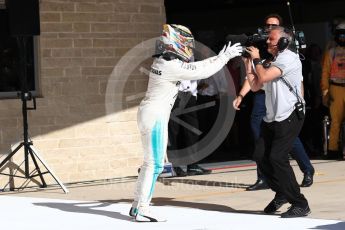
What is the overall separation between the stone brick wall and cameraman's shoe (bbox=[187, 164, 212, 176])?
2.36 ft

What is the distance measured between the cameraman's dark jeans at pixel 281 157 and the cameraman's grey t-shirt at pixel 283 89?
73 millimetres

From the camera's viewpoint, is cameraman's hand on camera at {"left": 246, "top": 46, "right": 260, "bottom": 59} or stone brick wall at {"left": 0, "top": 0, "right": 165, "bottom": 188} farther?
stone brick wall at {"left": 0, "top": 0, "right": 165, "bottom": 188}

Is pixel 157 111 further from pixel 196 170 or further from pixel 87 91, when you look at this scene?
pixel 196 170

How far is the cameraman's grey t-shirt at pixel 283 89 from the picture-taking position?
8547 mm

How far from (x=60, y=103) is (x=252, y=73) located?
357cm

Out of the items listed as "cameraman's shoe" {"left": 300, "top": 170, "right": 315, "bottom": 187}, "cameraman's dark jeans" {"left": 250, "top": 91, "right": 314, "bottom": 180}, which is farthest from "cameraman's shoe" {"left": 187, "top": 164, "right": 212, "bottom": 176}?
"cameraman's shoe" {"left": 300, "top": 170, "right": 315, "bottom": 187}

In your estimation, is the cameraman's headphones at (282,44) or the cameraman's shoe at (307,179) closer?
the cameraman's headphones at (282,44)

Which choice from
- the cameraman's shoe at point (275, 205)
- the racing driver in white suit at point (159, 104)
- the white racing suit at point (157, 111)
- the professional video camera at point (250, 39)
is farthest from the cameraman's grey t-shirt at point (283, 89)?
the cameraman's shoe at point (275, 205)

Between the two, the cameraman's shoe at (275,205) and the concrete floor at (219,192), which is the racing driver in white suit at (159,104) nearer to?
the concrete floor at (219,192)

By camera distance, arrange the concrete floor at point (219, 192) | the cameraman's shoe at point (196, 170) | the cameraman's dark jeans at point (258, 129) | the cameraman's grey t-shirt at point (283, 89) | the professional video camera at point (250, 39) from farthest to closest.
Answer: the cameraman's shoe at point (196, 170) → the cameraman's dark jeans at point (258, 129) → the concrete floor at point (219, 192) → the professional video camera at point (250, 39) → the cameraman's grey t-shirt at point (283, 89)

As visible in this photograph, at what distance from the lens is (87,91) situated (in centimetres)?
1162

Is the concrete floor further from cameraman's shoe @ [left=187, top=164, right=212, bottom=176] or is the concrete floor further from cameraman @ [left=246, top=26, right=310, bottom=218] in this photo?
cameraman @ [left=246, top=26, right=310, bottom=218]

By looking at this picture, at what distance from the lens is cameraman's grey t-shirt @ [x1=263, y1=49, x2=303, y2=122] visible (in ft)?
28.0

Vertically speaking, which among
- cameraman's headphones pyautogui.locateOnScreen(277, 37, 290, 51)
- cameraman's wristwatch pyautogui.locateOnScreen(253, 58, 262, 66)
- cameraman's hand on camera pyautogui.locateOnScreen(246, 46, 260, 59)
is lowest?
cameraman's wristwatch pyautogui.locateOnScreen(253, 58, 262, 66)
